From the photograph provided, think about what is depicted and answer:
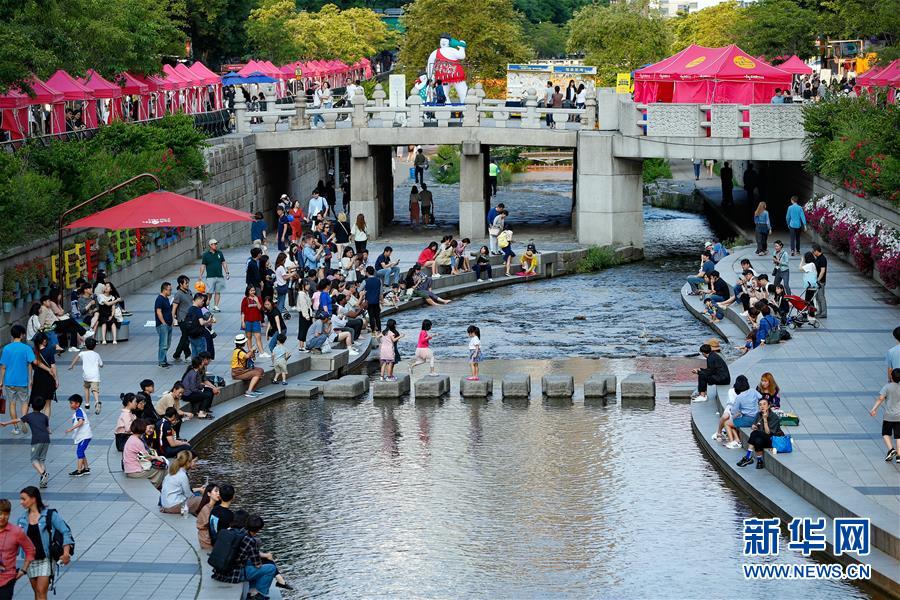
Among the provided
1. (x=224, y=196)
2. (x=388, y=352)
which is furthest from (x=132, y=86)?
(x=388, y=352)

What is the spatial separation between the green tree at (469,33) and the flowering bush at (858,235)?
35.9 meters

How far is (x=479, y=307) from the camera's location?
35.6 meters

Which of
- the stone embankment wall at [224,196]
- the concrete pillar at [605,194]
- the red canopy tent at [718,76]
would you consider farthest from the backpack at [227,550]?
the red canopy tent at [718,76]

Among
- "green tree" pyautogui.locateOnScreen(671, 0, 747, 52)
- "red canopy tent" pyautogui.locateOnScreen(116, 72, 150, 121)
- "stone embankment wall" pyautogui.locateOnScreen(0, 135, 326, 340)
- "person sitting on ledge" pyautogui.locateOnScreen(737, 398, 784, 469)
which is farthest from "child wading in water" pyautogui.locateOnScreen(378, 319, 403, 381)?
"green tree" pyautogui.locateOnScreen(671, 0, 747, 52)

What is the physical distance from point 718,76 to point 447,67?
11162 millimetres

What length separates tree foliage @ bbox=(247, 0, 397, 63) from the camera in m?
75.7

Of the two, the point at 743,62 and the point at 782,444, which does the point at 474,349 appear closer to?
the point at 782,444

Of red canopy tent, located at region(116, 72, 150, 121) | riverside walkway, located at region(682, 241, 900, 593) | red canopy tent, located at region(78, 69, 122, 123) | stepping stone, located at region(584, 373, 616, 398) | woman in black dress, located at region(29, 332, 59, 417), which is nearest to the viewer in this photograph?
riverside walkway, located at region(682, 241, 900, 593)

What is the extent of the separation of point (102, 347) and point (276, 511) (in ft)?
33.5

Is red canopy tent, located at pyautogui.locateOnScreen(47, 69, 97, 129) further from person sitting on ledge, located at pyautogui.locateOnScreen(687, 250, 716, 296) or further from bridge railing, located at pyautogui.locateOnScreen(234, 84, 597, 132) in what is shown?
person sitting on ledge, located at pyautogui.locateOnScreen(687, 250, 716, 296)

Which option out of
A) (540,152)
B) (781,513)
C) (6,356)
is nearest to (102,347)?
(6,356)

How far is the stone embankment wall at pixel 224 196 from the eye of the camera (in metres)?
28.2

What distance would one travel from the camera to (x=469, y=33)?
2876 inches

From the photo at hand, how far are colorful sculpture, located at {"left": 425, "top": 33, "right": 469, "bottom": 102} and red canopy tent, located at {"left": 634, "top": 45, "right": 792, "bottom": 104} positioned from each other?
782cm
